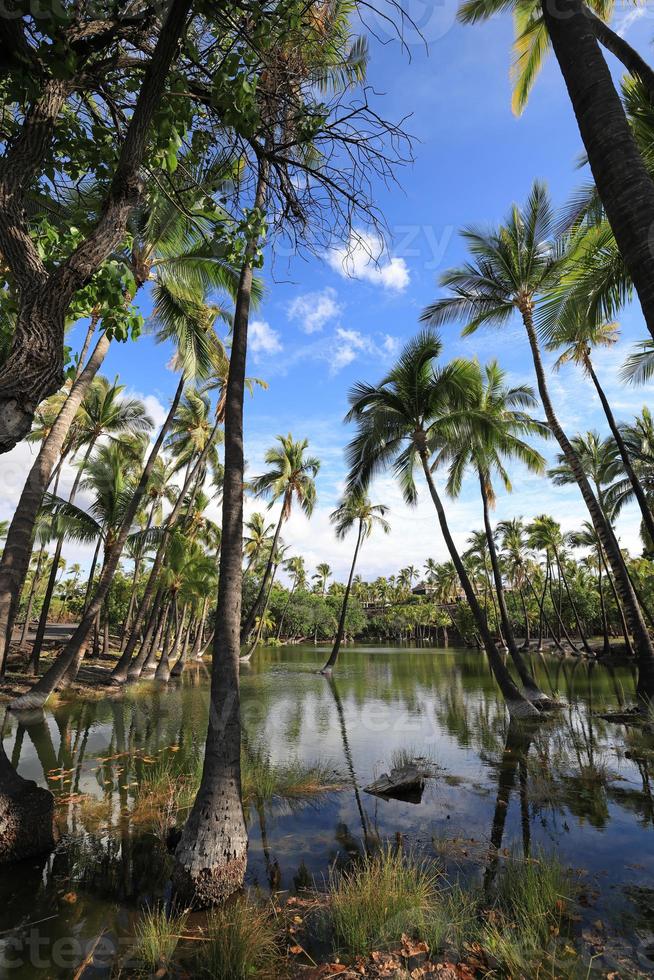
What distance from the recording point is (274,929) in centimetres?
387

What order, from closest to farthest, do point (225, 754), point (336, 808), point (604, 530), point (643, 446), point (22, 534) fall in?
point (225, 754), point (336, 808), point (22, 534), point (604, 530), point (643, 446)

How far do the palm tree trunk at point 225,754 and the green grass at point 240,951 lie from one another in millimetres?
655

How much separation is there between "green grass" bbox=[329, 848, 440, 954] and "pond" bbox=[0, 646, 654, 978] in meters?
1.13

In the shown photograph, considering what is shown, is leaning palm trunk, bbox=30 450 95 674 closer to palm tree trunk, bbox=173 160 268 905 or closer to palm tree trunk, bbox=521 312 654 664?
palm tree trunk, bbox=173 160 268 905

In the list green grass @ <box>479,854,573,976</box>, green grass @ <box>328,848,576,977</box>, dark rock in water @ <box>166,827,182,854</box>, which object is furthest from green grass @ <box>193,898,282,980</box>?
dark rock in water @ <box>166,827,182,854</box>

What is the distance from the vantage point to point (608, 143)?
3.46 meters

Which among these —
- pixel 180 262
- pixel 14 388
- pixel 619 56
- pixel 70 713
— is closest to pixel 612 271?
pixel 619 56

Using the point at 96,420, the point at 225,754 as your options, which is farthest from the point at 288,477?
the point at 225,754

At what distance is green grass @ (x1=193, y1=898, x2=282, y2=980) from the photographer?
3.35 meters

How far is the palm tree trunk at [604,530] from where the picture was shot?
41.0 feet

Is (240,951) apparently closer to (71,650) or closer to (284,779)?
(284,779)

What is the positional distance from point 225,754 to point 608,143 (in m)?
6.38

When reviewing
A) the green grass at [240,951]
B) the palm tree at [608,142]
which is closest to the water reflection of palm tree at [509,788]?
the green grass at [240,951]

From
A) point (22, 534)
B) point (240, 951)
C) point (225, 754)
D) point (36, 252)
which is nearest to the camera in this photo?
point (36, 252)
